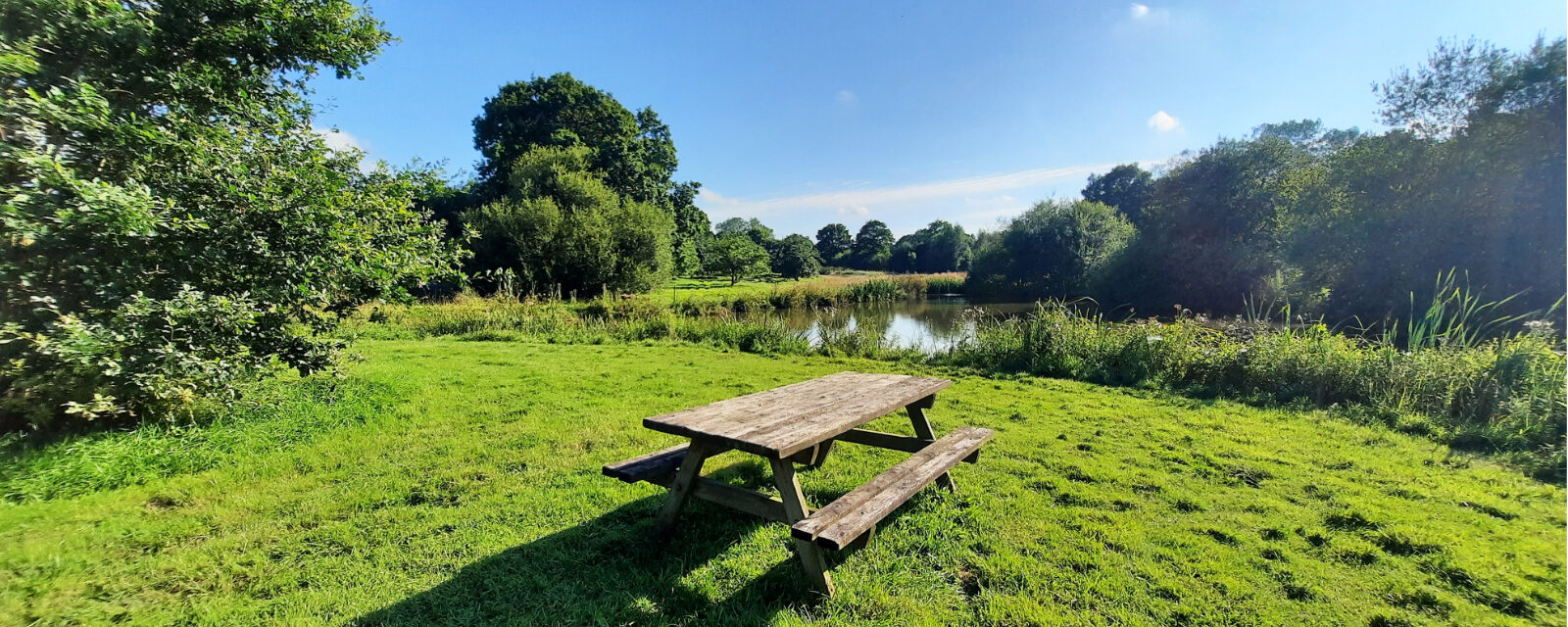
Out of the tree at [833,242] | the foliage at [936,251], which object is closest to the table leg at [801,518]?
the foliage at [936,251]

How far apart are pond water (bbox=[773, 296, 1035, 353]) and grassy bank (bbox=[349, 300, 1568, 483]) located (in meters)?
0.52

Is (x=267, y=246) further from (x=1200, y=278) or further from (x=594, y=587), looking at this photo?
(x=1200, y=278)

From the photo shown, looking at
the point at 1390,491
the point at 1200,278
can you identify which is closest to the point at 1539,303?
the point at 1200,278

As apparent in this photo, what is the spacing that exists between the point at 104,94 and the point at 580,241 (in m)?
18.2

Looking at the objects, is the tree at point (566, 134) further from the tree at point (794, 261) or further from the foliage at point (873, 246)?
the foliage at point (873, 246)

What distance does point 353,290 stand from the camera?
16.1ft

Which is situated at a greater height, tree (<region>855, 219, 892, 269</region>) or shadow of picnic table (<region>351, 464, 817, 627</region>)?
tree (<region>855, 219, 892, 269</region>)

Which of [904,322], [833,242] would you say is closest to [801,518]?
[904,322]

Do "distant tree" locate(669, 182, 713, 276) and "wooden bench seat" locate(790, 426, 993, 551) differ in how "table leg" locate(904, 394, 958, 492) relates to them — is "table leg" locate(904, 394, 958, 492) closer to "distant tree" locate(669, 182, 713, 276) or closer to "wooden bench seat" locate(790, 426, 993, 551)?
"wooden bench seat" locate(790, 426, 993, 551)

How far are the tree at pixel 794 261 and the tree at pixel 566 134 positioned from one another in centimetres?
2234

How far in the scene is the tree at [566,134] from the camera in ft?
89.4

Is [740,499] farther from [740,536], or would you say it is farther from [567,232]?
[567,232]

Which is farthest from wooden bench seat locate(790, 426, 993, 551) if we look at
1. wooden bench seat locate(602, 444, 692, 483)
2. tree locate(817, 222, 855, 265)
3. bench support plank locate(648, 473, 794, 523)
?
tree locate(817, 222, 855, 265)

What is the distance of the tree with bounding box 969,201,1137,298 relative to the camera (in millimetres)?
28844
